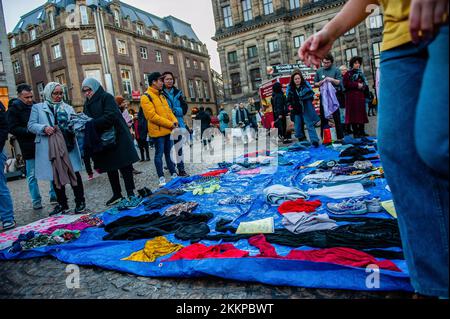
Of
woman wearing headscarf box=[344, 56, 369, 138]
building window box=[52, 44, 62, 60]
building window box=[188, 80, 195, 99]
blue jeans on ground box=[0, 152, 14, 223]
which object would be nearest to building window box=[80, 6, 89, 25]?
building window box=[52, 44, 62, 60]

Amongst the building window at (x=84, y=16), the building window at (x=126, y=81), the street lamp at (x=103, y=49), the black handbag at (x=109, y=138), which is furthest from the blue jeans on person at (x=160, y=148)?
the building window at (x=84, y=16)

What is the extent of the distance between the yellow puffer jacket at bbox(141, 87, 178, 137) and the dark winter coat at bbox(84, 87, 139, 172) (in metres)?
1.10

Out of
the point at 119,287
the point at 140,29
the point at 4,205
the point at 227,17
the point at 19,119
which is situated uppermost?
the point at 140,29

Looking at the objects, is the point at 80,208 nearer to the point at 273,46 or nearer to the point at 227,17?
the point at 273,46

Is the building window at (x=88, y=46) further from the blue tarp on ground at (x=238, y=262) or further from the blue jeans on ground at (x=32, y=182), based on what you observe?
the blue tarp on ground at (x=238, y=262)

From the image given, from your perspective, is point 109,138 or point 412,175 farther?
point 109,138

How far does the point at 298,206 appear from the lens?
10.9 ft

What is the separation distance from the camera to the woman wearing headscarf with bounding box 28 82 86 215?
4.65 meters

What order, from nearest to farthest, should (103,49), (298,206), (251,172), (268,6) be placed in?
(298,206) → (251,172) → (103,49) → (268,6)

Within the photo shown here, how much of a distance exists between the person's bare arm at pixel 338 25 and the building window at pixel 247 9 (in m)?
41.0

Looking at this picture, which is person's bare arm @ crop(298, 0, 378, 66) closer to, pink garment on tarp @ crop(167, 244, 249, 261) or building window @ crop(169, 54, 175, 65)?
pink garment on tarp @ crop(167, 244, 249, 261)

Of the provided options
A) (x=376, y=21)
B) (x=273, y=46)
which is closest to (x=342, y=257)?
(x=376, y=21)

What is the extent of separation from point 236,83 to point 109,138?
121 feet

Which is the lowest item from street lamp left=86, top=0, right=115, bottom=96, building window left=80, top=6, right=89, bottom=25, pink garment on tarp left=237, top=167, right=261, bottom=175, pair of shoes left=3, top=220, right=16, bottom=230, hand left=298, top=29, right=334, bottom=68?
pair of shoes left=3, top=220, right=16, bottom=230
